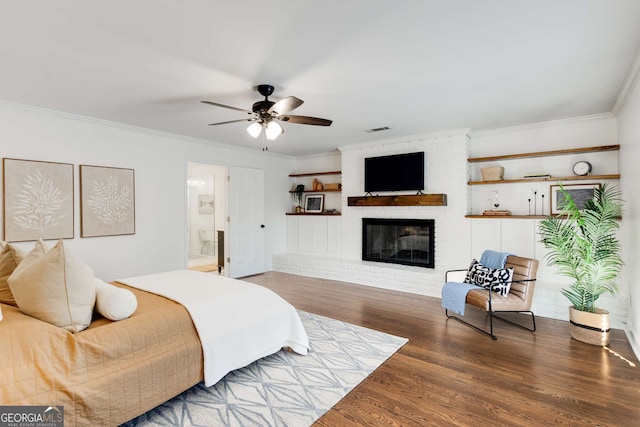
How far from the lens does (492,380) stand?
2.39 m

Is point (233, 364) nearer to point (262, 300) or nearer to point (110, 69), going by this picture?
point (262, 300)

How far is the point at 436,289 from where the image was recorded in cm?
468

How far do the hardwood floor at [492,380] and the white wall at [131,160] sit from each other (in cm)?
303

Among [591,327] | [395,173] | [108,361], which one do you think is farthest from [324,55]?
[591,327]

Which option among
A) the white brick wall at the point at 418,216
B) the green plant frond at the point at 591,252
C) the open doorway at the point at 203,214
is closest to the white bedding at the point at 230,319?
the white brick wall at the point at 418,216

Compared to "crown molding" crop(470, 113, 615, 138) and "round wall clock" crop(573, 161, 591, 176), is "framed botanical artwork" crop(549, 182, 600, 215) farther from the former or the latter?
"crown molding" crop(470, 113, 615, 138)

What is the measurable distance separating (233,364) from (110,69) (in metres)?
2.60

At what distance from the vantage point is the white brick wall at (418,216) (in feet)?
15.5

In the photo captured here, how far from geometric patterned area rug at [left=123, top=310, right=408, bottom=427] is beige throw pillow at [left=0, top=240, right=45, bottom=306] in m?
1.20

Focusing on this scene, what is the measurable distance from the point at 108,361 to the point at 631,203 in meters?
4.60

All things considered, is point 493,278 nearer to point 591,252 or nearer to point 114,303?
point 591,252

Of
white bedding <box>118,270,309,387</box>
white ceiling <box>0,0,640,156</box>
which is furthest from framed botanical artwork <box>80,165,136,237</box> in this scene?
white bedding <box>118,270,309,387</box>

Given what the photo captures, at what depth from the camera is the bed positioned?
5.03ft

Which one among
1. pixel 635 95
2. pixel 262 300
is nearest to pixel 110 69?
pixel 262 300
